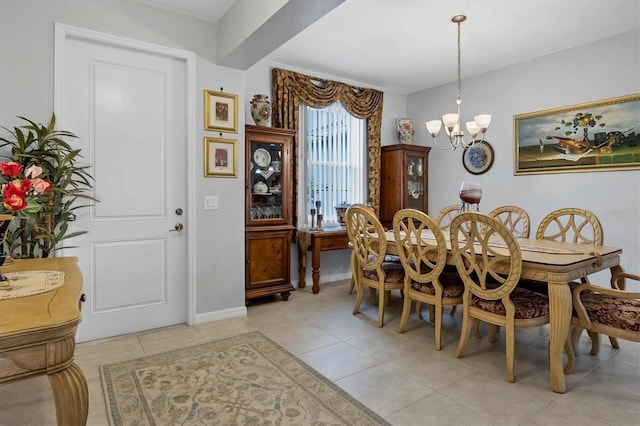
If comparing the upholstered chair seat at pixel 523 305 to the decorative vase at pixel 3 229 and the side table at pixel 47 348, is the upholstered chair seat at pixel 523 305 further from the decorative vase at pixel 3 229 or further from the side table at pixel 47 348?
the decorative vase at pixel 3 229

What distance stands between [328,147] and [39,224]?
3.18m

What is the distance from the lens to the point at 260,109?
3.76 metres

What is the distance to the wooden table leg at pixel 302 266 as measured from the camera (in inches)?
169

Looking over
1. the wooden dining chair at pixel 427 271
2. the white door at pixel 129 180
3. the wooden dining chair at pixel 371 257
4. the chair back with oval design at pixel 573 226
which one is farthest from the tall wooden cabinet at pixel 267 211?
the chair back with oval design at pixel 573 226

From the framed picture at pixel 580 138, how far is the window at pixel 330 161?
193 centimetres

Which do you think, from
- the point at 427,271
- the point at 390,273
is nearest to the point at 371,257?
the point at 390,273

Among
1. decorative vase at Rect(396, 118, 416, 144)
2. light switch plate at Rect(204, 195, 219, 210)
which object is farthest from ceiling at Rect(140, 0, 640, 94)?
light switch plate at Rect(204, 195, 219, 210)

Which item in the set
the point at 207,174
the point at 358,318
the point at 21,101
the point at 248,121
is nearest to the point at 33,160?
the point at 21,101

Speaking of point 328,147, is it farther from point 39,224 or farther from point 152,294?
point 39,224

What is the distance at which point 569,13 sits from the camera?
10.1 feet

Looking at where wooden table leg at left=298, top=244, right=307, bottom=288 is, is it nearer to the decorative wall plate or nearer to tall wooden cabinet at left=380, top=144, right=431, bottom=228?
the decorative wall plate

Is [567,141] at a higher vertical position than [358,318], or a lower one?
higher

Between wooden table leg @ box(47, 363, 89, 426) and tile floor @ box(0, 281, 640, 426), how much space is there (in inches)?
34.7

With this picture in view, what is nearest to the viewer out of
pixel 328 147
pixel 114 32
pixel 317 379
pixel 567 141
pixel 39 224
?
pixel 317 379
